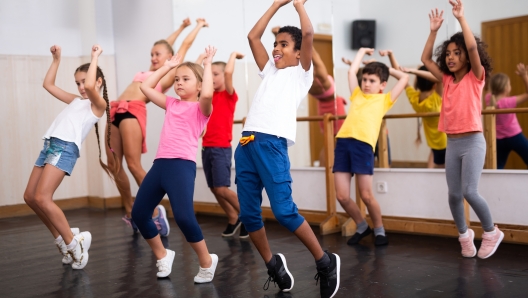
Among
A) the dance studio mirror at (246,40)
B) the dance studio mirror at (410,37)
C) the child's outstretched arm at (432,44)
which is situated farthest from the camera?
the dance studio mirror at (246,40)

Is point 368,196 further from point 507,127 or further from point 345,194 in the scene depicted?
point 507,127

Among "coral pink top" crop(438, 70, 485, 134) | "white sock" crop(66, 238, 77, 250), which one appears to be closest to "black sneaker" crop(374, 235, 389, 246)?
"coral pink top" crop(438, 70, 485, 134)

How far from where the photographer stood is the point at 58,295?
10.2 feet

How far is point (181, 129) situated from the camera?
3.24m

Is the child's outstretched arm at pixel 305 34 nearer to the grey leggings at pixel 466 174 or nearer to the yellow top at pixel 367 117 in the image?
the grey leggings at pixel 466 174

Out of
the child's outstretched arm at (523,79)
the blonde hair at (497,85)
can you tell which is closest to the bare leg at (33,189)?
the child's outstretched arm at (523,79)

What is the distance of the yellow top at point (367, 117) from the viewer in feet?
13.8

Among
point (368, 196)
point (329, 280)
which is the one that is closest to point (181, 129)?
point (329, 280)

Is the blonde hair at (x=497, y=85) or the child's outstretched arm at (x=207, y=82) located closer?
the child's outstretched arm at (x=207, y=82)

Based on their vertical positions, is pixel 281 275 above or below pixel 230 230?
above

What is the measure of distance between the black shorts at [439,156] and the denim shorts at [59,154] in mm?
3104

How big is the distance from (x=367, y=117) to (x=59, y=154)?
2.09 m

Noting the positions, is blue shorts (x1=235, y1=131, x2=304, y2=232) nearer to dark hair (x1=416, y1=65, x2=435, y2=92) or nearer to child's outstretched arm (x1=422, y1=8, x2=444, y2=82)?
child's outstretched arm (x1=422, y1=8, x2=444, y2=82)

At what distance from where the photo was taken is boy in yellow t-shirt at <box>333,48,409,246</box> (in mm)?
4207
